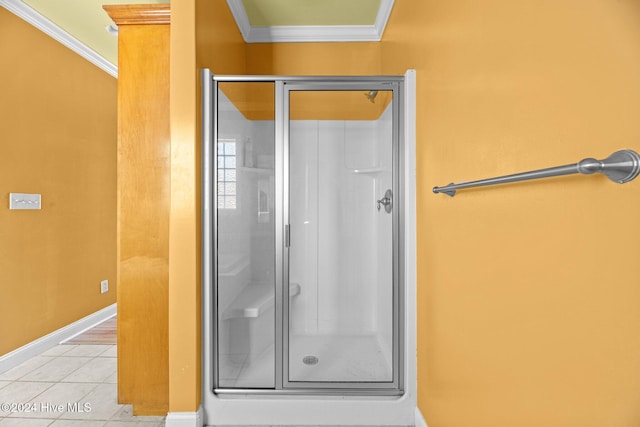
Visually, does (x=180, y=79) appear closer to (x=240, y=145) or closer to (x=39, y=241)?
(x=240, y=145)

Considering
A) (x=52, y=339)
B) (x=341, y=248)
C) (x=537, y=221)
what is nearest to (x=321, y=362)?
(x=341, y=248)

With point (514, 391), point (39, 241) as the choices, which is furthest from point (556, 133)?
point (39, 241)

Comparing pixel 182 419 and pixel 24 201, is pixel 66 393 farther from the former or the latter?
pixel 24 201

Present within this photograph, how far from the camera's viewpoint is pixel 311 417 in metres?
1.87

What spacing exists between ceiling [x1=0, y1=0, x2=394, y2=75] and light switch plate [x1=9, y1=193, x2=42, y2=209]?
139 centimetres

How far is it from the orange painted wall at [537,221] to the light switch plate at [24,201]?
3018 millimetres

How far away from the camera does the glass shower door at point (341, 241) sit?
1.88m

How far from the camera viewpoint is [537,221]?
83cm

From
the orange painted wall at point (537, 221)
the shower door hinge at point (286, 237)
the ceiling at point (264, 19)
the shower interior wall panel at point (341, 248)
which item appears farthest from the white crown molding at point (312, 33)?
the shower door hinge at point (286, 237)

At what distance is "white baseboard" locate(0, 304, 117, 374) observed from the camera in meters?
2.50

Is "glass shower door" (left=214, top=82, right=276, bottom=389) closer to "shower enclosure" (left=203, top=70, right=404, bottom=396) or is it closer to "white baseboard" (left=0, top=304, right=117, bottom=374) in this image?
"shower enclosure" (left=203, top=70, right=404, bottom=396)

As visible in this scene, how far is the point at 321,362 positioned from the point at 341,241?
2.27 ft

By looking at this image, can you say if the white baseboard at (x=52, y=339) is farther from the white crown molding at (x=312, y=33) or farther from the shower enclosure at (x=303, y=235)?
the white crown molding at (x=312, y=33)

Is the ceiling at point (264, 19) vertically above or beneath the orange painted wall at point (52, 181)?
above
